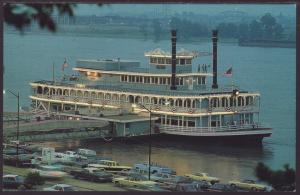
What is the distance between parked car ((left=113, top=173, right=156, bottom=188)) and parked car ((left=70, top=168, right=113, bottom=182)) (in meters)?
0.11

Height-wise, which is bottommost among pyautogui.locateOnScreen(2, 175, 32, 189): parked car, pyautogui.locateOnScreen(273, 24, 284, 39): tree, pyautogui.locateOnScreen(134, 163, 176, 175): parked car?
pyautogui.locateOnScreen(134, 163, 176, 175): parked car

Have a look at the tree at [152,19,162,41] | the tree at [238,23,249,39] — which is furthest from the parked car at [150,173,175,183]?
the tree at [238,23,249,39]

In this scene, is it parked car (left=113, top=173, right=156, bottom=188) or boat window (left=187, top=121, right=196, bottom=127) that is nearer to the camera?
parked car (left=113, top=173, right=156, bottom=188)

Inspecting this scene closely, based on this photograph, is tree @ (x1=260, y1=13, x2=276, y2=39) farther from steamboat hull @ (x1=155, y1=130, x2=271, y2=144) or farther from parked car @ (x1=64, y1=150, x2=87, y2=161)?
parked car @ (x1=64, y1=150, x2=87, y2=161)

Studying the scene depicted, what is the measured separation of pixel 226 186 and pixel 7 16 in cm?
681

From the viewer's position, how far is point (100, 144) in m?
13.5

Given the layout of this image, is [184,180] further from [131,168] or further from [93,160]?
[93,160]

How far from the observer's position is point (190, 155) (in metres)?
13.0

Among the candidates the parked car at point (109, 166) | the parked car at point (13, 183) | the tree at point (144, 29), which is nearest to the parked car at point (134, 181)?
the parked car at point (109, 166)

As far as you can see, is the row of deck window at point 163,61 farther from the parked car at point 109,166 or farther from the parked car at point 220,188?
the parked car at point 220,188

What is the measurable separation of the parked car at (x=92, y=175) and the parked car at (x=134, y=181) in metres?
0.11

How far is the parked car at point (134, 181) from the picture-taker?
345 inches

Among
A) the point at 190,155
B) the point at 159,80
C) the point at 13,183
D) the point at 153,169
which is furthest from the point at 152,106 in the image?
the point at 13,183

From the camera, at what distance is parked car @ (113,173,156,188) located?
28.7 ft
